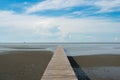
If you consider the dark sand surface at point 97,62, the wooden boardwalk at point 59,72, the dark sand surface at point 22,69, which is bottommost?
the dark sand surface at point 97,62

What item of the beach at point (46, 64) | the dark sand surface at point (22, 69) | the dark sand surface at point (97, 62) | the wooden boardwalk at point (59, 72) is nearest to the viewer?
the wooden boardwalk at point (59, 72)

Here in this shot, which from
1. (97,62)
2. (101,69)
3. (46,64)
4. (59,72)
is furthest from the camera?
(97,62)

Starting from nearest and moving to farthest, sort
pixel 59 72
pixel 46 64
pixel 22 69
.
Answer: pixel 59 72 < pixel 22 69 < pixel 46 64

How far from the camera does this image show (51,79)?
7828 mm

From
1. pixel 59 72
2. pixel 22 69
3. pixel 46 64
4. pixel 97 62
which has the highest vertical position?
pixel 59 72

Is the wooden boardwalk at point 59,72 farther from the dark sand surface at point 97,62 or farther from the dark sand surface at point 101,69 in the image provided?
the dark sand surface at point 97,62

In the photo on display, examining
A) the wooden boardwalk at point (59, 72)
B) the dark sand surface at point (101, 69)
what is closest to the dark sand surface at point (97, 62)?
the dark sand surface at point (101, 69)

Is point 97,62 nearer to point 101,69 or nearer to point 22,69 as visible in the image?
point 101,69

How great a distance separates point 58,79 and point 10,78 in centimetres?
485

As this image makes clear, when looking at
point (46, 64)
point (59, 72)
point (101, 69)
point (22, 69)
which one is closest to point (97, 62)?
point (101, 69)

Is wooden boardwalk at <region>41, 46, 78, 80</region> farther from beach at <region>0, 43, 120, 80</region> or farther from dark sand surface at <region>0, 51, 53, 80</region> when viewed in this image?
dark sand surface at <region>0, 51, 53, 80</region>

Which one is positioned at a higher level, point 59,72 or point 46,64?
point 59,72

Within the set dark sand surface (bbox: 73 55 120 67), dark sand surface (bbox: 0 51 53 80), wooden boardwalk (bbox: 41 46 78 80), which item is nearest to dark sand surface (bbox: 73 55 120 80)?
dark sand surface (bbox: 73 55 120 67)

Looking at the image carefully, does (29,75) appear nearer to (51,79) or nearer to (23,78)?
(23,78)
